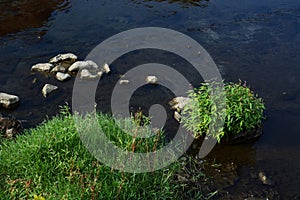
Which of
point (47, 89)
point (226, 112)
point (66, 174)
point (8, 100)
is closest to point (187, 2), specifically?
point (47, 89)

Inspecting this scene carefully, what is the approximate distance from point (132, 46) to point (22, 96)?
3.31m

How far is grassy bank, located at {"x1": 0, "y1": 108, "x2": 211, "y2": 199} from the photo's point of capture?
17.5 ft

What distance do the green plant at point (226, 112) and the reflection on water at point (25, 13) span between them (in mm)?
6228

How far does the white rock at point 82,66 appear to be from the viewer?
9.33 meters

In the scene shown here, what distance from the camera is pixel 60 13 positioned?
11977 mm

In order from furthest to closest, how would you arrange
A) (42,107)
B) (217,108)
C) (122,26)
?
(122,26)
(42,107)
(217,108)

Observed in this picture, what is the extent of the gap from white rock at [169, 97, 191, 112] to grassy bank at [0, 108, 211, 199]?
2.00 metres

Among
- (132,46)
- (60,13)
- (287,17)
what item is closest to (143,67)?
(132,46)

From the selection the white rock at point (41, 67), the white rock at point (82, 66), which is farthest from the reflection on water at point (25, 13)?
the white rock at point (82, 66)

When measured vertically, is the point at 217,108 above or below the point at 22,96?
above

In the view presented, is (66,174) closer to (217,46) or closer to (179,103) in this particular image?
(179,103)

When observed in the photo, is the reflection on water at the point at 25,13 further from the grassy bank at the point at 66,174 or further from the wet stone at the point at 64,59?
the grassy bank at the point at 66,174

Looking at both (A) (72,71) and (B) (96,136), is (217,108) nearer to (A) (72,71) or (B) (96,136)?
(B) (96,136)

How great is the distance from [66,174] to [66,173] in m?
0.07
